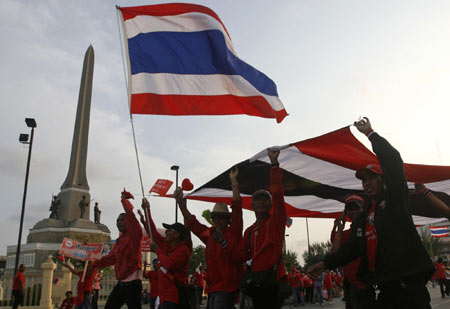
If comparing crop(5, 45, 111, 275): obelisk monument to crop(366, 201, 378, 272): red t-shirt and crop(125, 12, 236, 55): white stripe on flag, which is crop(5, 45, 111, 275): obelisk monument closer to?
crop(125, 12, 236, 55): white stripe on flag

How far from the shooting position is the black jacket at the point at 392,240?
2896mm

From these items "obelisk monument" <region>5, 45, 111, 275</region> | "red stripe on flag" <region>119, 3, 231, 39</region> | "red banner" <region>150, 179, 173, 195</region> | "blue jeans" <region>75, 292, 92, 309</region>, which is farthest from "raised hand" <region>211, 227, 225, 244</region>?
"obelisk monument" <region>5, 45, 111, 275</region>

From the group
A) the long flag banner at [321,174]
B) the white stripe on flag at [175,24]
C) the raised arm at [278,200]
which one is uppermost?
the white stripe on flag at [175,24]

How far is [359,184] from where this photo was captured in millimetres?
7164

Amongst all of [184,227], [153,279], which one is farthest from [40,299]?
[184,227]

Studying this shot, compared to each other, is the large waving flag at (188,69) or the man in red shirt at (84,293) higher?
the large waving flag at (188,69)

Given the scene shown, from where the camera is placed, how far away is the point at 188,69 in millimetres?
6262

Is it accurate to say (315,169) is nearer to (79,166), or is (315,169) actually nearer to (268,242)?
(268,242)

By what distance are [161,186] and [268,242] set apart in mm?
4870

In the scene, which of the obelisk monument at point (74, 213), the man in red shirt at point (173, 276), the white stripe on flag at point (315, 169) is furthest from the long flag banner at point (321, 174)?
the obelisk monument at point (74, 213)

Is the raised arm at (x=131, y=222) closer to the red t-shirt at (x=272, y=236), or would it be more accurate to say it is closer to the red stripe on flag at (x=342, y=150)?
the red t-shirt at (x=272, y=236)

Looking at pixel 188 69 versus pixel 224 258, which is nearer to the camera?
pixel 224 258

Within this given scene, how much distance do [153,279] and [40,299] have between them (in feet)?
36.4

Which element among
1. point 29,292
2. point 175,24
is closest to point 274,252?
point 175,24
